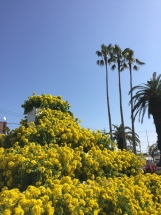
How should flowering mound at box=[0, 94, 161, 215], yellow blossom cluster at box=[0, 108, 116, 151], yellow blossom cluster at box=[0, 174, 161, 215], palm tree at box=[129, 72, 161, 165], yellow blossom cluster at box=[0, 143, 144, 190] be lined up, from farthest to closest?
palm tree at box=[129, 72, 161, 165] < yellow blossom cluster at box=[0, 108, 116, 151] < yellow blossom cluster at box=[0, 143, 144, 190] < flowering mound at box=[0, 94, 161, 215] < yellow blossom cluster at box=[0, 174, 161, 215]

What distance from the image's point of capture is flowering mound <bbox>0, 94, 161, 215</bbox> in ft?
10.1

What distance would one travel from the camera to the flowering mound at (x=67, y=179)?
3068 millimetres

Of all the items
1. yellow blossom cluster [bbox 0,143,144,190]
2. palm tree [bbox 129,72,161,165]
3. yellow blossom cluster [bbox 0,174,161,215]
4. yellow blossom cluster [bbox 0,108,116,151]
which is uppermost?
palm tree [bbox 129,72,161,165]

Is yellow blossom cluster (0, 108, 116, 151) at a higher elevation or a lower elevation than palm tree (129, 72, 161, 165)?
lower

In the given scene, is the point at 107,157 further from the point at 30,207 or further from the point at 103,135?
the point at 30,207

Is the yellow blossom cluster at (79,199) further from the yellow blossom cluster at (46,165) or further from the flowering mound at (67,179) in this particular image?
the yellow blossom cluster at (46,165)

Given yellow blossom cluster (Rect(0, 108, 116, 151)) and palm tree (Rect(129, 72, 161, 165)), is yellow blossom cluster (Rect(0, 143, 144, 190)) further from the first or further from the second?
palm tree (Rect(129, 72, 161, 165))

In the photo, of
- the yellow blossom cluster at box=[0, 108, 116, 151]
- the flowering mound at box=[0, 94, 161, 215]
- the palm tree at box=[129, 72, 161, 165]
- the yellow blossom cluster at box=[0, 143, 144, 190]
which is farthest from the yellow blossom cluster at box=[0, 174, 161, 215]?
the palm tree at box=[129, 72, 161, 165]

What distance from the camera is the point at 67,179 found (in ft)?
12.1

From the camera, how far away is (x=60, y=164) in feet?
13.4

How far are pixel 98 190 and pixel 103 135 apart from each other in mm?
2812

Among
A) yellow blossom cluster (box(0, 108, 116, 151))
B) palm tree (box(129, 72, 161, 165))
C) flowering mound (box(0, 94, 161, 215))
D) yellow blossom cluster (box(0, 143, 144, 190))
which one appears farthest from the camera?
palm tree (box(129, 72, 161, 165))

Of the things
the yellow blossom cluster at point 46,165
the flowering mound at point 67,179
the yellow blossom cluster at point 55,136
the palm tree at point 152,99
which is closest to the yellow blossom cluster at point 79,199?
the flowering mound at point 67,179

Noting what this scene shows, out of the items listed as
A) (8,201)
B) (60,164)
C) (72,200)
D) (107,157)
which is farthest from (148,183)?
(8,201)
